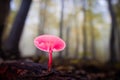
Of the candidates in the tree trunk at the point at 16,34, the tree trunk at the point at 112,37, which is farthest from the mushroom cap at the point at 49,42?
the tree trunk at the point at 112,37

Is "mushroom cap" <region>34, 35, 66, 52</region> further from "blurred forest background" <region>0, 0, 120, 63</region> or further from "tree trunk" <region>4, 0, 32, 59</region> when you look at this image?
"blurred forest background" <region>0, 0, 120, 63</region>

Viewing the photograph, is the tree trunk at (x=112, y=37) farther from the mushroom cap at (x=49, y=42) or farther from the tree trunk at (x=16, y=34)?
the mushroom cap at (x=49, y=42)

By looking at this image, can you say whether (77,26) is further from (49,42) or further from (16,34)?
(49,42)

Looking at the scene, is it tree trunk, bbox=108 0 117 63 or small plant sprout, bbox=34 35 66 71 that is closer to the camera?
small plant sprout, bbox=34 35 66 71

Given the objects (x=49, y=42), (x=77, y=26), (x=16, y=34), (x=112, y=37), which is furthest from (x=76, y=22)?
(x=49, y=42)

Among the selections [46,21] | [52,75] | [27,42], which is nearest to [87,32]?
[46,21]

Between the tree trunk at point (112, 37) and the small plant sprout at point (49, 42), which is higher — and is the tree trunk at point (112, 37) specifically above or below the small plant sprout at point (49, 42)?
above

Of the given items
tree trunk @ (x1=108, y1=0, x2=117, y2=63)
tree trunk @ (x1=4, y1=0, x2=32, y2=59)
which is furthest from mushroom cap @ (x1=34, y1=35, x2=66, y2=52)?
tree trunk @ (x1=108, y1=0, x2=117, y2=63)

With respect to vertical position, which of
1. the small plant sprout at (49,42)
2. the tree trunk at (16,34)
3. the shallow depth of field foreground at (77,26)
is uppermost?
the shallow depth of field foreground at (77,26)

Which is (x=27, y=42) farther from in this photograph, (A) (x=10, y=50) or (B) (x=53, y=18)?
(A) (x=10, y=50)
